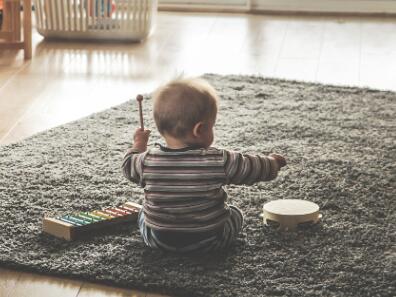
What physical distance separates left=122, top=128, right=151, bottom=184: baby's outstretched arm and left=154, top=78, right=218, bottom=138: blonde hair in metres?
0.11

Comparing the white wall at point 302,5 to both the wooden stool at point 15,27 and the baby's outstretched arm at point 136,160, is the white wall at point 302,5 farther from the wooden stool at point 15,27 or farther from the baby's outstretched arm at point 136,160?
the baby's outstretched arm at point 136,160

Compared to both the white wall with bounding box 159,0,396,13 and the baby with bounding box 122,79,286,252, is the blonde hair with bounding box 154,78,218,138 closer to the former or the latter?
the baby with bounding box 122,79,286,252

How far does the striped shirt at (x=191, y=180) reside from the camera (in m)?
1.64

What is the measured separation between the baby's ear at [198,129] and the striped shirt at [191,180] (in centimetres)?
3

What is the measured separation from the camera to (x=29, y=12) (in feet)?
10.7

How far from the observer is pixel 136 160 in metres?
1.70

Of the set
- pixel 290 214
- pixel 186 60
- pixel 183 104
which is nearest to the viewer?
pixel 183 104

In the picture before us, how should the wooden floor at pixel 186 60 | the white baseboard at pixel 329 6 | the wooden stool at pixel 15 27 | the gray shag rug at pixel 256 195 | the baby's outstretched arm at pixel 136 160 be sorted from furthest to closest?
the white baseboard at pixel 329 6 → the wooden stool at pixel 15 27 → the wooden floor at pixel 186 60 → the baby's outstretched arm at pixel 136 160 → the gray shag rug at pixel 256 195

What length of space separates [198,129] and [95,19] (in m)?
2.10

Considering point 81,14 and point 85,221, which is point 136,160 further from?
point 81,14

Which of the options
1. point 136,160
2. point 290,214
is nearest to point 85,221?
point 136,160

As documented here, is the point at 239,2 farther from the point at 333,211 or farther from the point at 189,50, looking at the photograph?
the point at 333,211

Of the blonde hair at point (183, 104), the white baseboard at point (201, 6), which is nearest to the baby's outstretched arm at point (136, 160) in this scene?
the blonde hair at point (183, 104)

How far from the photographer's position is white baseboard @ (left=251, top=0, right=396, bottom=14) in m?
4.20
